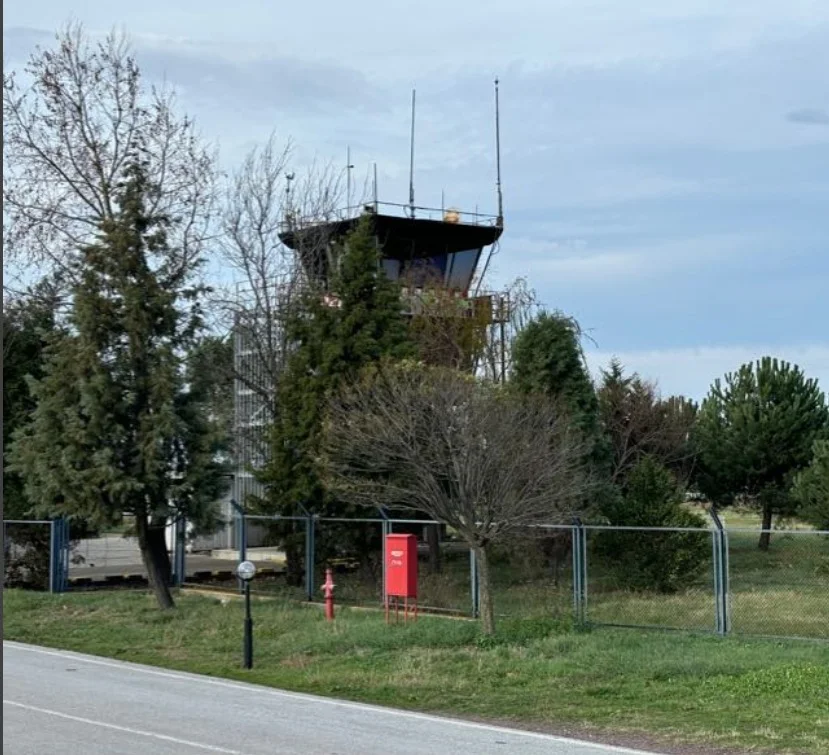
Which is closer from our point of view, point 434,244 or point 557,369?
point 557,369

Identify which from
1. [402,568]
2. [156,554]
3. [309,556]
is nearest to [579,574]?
[402,568]

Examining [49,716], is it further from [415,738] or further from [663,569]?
[663,569]

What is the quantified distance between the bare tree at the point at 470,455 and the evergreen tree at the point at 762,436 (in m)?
20.4

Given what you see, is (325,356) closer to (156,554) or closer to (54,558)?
(156,554)

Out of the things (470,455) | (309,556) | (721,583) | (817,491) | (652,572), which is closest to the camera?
(470,455)

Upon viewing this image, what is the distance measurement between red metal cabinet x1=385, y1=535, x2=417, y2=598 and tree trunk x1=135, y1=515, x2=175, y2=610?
5.65 m

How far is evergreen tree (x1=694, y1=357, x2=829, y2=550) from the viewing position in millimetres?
38719

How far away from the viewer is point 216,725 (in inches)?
442

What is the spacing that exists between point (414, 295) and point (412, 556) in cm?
1829

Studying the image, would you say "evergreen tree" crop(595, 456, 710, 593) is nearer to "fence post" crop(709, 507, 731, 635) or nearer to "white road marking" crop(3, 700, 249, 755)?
"fence post" crop(709, 507, 731, 635)

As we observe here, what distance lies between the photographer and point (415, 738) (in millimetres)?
10719

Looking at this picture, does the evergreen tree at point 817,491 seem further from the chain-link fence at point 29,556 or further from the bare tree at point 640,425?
the chain-link fence at point 29,556

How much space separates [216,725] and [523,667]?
16.9 feet

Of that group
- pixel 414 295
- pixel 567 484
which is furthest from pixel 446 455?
pixel 414 295
